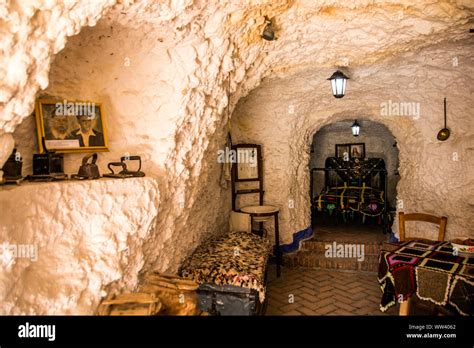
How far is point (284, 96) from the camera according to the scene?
5840 mm

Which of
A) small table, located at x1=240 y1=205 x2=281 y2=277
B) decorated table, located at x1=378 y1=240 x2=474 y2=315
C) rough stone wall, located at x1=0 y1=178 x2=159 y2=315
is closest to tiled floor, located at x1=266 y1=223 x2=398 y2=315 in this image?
small table, located at x1=240 y1=205 x2=281 y2=277

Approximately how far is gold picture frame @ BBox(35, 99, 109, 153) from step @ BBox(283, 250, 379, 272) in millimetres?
4232

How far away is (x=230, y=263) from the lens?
12.5 feet

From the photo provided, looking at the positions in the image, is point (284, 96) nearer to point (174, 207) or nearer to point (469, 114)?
point (469, 114)

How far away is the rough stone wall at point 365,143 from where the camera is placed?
31.1ft

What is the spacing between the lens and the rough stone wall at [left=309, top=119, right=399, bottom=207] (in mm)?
9484

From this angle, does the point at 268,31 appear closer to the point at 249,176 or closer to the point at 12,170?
the point at 12,170

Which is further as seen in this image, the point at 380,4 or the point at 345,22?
the point at 345,22

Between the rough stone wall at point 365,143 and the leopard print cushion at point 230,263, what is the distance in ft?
18.8

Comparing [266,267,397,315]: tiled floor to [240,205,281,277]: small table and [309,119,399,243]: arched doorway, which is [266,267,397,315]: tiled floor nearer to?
[240,205,281,277]: small table

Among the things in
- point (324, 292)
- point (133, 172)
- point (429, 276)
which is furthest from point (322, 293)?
point (133, 172)
